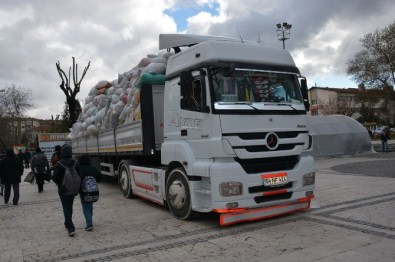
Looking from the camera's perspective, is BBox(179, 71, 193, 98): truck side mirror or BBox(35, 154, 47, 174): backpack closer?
BBox(179, 71, 193, 98): truck side mirror

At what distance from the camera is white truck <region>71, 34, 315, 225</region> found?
6359mm

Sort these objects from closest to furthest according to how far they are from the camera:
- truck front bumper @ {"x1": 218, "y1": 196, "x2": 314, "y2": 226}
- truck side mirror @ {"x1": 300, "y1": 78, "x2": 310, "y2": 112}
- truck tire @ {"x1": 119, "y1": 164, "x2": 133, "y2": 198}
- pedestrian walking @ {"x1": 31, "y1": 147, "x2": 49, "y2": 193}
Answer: truck front bumper @ {"x1": 218, "y1": 196, "x2": 314, "y2": 226} < truck side mirror @ {"x1": 300, "y1": 78, "x2": 310, "y2": 112} < truck tire @ {"x1": 119, "y1": 164, "x2": 133, "y2": 198} < pedestrian walking @ {"x1": 31, "y1": 147, "x2": 49, "y2": 193}

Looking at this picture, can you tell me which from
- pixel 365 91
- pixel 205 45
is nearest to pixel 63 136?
pixel 205 45

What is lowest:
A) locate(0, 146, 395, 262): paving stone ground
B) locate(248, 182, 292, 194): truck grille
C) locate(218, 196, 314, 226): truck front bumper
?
locate(0, 146, 395, 262): paving stone ground

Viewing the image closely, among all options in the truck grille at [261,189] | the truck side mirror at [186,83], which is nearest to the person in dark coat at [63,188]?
the truck side mirror at [186,83]

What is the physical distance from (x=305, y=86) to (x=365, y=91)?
4033 cm

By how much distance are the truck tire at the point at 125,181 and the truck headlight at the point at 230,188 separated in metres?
4.37

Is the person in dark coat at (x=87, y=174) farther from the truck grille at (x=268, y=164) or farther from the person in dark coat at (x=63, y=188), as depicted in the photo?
the truck grille at (x=268, y=164)

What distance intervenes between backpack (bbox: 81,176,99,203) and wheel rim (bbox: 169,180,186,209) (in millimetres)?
1412

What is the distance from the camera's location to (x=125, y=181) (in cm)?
1045

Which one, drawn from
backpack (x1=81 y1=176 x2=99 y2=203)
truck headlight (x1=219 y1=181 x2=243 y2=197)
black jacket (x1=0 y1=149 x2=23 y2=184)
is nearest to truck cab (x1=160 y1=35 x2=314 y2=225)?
truck headlight (x1=219 y1=181 x2=243 y2=197)

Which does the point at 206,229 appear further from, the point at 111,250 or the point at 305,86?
the point at 305,86

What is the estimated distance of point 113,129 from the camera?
10.9 metres

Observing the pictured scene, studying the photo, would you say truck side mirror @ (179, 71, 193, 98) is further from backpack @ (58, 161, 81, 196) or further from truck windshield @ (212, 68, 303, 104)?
backpack @ (58, 161, 81, 196)
